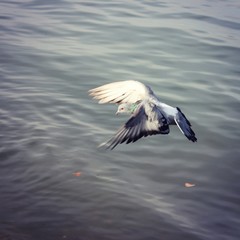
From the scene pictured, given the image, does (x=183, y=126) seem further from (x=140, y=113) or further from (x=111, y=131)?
(x=111, y=131)

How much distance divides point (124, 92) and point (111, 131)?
1.22m

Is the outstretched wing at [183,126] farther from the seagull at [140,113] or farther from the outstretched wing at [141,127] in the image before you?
the outstretched wing at [141,127]

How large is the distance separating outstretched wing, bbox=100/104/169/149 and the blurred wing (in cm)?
55

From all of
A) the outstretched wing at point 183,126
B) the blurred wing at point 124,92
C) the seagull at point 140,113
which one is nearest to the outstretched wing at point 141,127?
the seagull at point 140,113

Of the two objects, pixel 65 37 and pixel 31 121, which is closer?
pixel 31 121

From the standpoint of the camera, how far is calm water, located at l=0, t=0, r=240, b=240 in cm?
583

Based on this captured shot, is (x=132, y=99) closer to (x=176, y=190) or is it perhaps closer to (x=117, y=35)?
(x=176, y=190)

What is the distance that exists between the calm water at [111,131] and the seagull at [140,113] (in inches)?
27.4

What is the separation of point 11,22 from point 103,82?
169 inches

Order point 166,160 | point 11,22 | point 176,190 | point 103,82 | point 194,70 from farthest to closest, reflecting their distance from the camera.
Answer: point 11,22, point 194,70, point 103,82, point 166,160, point 176,190

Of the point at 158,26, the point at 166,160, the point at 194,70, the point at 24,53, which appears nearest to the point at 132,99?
the point at 166,160

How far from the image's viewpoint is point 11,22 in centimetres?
1302

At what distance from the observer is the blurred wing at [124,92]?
21.6ft

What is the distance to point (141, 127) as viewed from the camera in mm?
5777
